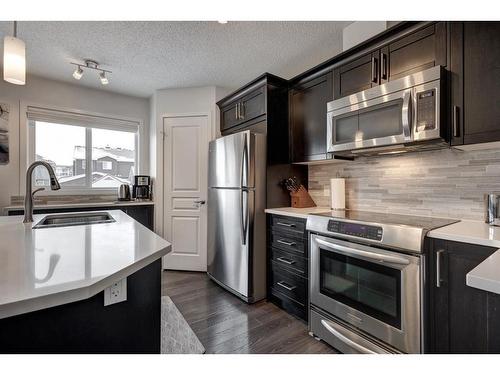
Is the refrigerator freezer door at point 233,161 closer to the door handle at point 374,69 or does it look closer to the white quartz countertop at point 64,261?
the door handle at point 374,69

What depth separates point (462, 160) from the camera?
1703 millimetres

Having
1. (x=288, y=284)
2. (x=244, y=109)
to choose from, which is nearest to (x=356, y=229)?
(x=288, y=284)

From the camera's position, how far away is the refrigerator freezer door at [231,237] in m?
2.42

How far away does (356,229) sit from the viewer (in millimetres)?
1623

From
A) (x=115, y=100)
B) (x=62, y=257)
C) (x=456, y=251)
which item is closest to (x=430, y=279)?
(x=456, y=251)

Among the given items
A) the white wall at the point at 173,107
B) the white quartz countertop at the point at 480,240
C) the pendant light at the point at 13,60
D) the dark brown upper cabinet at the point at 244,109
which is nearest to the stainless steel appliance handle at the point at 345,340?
the white quartz countertop at the point at 480,240

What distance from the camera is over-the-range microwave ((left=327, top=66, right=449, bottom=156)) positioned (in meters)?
1.49

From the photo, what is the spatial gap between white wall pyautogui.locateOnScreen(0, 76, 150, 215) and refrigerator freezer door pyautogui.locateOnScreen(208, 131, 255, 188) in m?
1.65

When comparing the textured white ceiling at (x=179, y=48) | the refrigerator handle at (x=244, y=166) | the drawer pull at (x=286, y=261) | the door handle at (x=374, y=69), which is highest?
the textured white ceiling at (x=179, y=48)

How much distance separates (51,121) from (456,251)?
4464 millimetres

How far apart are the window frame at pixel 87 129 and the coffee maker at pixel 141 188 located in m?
0.32

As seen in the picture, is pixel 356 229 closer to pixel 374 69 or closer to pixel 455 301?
pixel 455 301

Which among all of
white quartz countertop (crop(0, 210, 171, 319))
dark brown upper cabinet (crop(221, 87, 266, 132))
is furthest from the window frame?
white quartz countertop (crop(0, 210, 171, 319))
